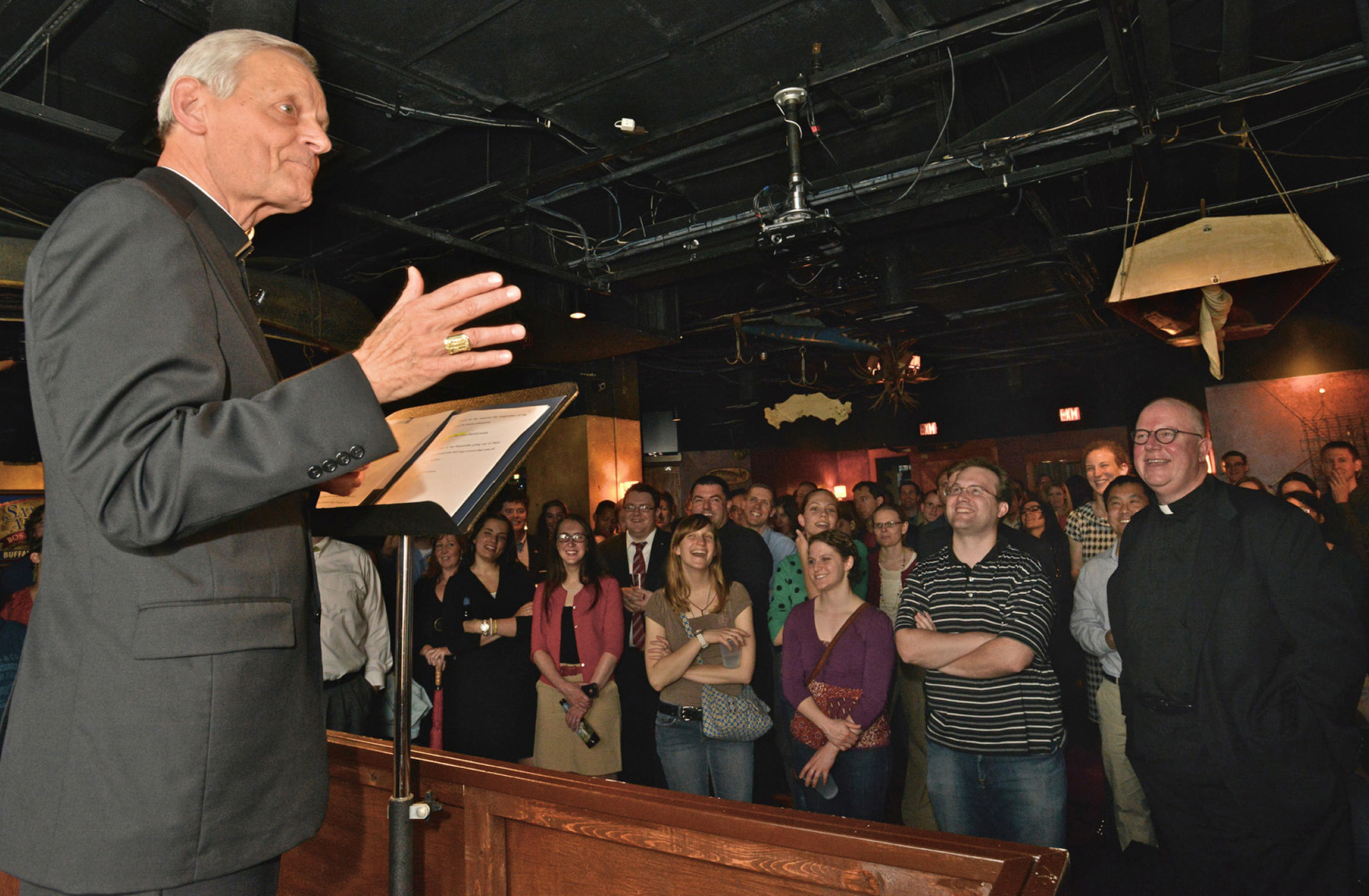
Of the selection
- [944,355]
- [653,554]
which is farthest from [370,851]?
[944,355]

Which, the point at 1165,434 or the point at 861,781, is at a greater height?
the point at 1165,434

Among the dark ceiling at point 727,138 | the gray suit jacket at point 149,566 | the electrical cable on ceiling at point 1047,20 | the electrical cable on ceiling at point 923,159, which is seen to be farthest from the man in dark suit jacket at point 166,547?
the electrical cable on ceiling at point 923,159

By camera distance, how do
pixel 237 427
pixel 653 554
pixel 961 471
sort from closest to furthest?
pixel 237 427, pixel 961 471, pixel 653 554

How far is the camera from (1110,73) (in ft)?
12.2

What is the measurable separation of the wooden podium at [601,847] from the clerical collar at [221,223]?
113 cm

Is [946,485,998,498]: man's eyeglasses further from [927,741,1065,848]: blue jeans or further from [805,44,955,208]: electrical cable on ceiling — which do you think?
[805,44,955,208]: electrical cable on ceiling

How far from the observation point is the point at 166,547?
868mm

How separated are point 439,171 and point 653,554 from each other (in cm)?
312

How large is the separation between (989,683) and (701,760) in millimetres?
1291

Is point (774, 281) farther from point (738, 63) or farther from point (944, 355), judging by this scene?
→ point (944, 355)

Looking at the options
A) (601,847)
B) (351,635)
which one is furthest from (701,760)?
(601,847)

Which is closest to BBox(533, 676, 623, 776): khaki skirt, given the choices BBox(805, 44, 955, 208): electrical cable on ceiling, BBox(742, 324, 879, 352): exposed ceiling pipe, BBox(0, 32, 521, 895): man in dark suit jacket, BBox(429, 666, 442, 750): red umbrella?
BBox(429, 666, 442, 750): red umbrella

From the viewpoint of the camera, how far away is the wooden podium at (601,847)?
123 cm

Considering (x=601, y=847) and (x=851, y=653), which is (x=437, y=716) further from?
(x=601, y=847)
